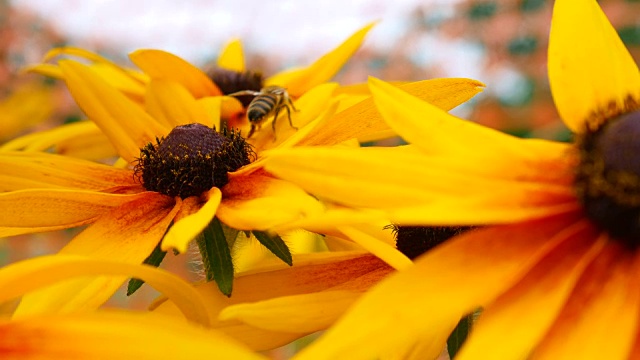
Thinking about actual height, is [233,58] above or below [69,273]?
below

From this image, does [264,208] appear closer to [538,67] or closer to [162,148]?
[162,148]

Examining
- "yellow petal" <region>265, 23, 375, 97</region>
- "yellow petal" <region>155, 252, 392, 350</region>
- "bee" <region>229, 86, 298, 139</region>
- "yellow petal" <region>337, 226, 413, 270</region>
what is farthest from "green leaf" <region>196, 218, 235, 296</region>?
"yellow petal" <region>265, 23, 375, 97</region>

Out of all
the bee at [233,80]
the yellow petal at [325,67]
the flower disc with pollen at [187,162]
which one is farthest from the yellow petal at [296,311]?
the bee at [233,80]

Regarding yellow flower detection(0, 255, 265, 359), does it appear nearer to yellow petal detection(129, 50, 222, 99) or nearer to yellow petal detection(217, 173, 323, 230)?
yellow petal detection(217, 173, 323, 230)

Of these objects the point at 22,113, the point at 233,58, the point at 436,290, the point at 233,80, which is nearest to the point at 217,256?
the point at 436,290

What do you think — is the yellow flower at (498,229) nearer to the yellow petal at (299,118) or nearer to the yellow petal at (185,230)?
the yellow petal at (185,230)

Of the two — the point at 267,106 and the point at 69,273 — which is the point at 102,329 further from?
the point at 267,106
